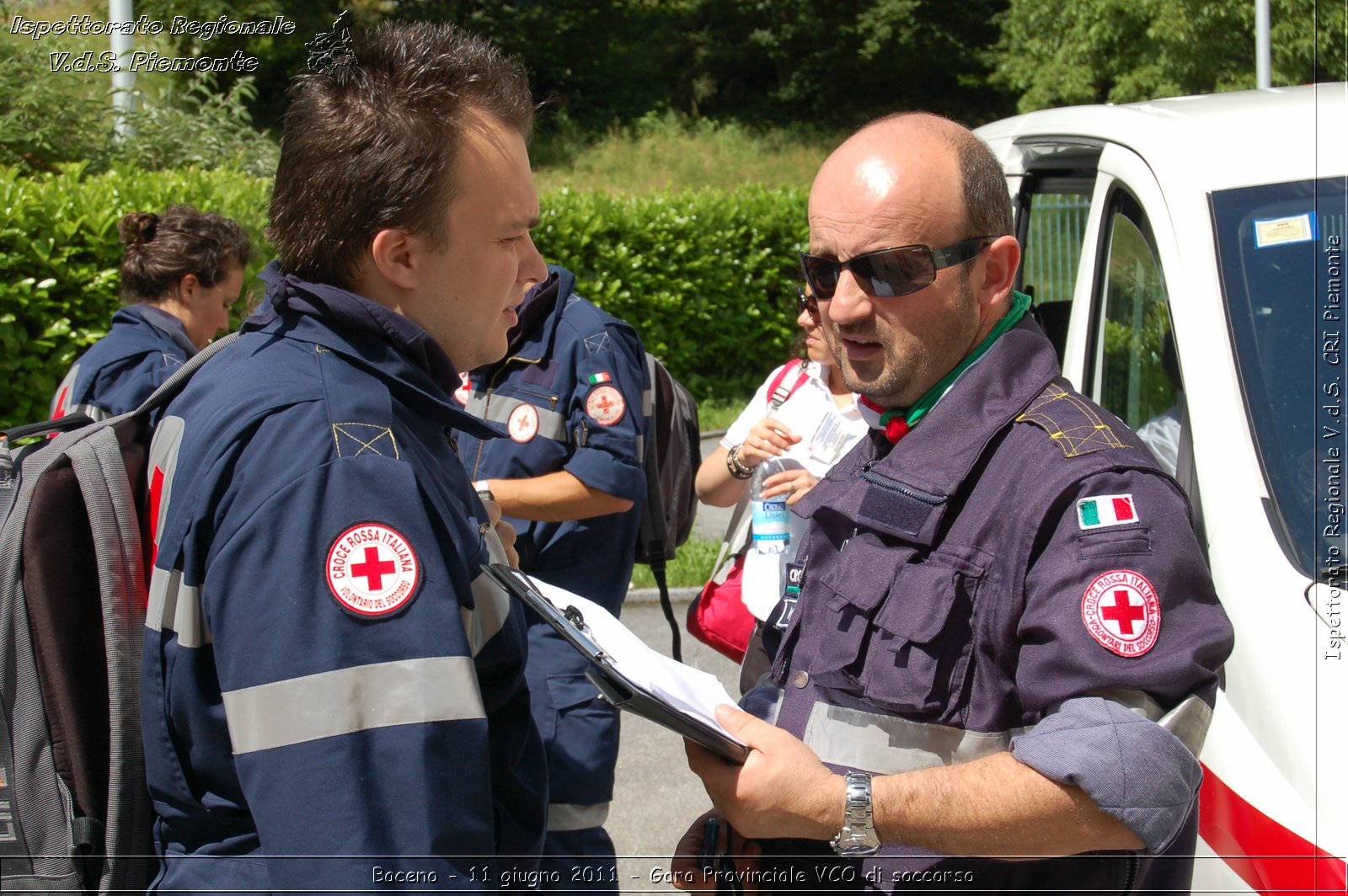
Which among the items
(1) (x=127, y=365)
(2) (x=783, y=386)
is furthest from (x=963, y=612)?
(1) (x=127, y=365)

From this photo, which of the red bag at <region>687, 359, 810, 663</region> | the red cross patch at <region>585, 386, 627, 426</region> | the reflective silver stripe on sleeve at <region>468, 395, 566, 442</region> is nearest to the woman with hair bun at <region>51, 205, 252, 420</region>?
the reflective silver stripe on sleeve at <region>468, 395, 566, 442</region>

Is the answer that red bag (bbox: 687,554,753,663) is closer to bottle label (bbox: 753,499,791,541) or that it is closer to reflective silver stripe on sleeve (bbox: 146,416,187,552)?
bottle label (bbox: 753,499,791,541)

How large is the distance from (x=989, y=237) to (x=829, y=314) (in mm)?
321

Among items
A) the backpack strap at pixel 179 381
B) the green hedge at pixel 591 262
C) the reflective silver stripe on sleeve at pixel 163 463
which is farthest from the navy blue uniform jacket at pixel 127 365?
the green hedge at pixel 591 262

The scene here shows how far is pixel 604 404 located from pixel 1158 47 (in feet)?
61.9

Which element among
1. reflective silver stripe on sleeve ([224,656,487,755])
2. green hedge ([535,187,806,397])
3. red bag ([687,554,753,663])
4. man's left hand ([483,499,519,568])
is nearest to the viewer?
reflective silver stripe on sleeve ([224,656,487,755])

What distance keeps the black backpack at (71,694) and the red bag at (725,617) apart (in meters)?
1.86

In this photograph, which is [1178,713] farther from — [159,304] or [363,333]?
[159,304]

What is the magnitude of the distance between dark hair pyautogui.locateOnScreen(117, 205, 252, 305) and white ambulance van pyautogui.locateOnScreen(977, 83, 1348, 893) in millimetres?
3386

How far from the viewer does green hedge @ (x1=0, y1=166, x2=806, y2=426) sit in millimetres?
7402

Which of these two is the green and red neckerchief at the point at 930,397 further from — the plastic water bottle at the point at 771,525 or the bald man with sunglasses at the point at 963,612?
the plastic water bottle at the point at 771,525

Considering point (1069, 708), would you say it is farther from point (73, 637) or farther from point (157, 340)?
point (157, 340)

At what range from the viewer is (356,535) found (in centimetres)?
135

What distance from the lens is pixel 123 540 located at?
1602 mm
